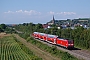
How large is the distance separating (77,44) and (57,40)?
23.6ft

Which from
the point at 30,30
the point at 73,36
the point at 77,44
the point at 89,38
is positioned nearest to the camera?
the point at 89,38

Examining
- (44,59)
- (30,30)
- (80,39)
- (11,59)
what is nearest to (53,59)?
(44,59)

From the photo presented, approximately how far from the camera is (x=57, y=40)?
6322 cm

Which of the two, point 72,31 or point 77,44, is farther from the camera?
point 72,31

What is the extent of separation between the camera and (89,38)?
2322 inches

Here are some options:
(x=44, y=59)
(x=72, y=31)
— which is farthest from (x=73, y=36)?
(x=44, y=59)

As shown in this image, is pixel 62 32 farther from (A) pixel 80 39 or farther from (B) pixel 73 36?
(A) pixel 80 39

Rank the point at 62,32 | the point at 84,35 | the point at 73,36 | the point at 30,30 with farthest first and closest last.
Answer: the point at 30,30, the point at 62,32, the point at 73,36, the point at 84,35

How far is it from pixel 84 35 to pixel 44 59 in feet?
76.4

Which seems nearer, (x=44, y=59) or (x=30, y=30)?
(x=44, y=59)

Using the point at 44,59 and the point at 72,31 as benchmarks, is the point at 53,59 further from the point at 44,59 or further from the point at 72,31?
the point at 72,31

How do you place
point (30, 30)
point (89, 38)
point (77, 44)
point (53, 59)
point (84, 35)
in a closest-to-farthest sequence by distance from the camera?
point (53, 59), point (89, 38), point (84, 35), point (77, 44), point (30, 30)

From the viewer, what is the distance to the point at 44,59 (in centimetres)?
4222

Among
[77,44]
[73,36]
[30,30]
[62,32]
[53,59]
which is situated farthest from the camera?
[30,30]
